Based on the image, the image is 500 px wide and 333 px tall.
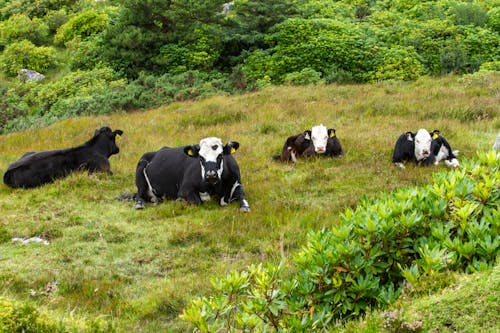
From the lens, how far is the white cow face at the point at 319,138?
41.2 ft

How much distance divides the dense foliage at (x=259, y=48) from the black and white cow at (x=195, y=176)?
11661 mm

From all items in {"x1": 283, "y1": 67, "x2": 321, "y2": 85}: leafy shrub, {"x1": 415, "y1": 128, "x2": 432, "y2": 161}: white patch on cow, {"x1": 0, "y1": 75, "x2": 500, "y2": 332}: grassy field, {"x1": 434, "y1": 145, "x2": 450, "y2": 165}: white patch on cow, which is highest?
{"x1": 283, "y1": 67, "x2": 321, "y2": 85}: leafy shrub

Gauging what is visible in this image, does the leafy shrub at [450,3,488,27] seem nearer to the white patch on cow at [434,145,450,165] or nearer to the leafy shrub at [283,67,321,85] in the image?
the leafy shrub at [283,67,321,85]

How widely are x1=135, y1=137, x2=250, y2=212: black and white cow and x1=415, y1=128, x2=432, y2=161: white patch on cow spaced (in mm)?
3904

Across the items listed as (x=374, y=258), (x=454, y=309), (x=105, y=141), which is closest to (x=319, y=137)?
(x=105, y=141)

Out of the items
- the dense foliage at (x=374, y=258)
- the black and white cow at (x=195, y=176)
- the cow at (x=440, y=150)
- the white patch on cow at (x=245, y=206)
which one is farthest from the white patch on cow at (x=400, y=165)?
the dense foliage at (x=374, y=258)

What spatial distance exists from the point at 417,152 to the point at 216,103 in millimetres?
A: 9160

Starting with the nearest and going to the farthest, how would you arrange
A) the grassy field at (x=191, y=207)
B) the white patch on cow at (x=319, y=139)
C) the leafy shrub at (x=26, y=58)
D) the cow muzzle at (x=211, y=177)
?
the grassy field at (x=191, y=207) → the cow muzzle at (x=211, y=177) → the white patch on cow at (x=319, y=139) → the leafy shrub at (x=26, y=58)

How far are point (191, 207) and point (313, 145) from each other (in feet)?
13.7

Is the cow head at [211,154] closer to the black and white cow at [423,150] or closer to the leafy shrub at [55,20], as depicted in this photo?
the black and white cow at [423,150]

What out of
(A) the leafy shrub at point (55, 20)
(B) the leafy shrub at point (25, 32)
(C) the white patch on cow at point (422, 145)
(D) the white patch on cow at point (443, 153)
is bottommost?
(D) the white patch on cow at point (443, 153)

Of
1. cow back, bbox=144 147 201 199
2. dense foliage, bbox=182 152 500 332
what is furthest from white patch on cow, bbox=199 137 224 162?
dense foliage, bbox=182 152 500 332

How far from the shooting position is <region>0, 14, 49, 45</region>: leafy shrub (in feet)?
123

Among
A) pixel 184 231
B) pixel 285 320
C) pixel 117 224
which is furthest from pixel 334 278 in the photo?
pixel 117 224
